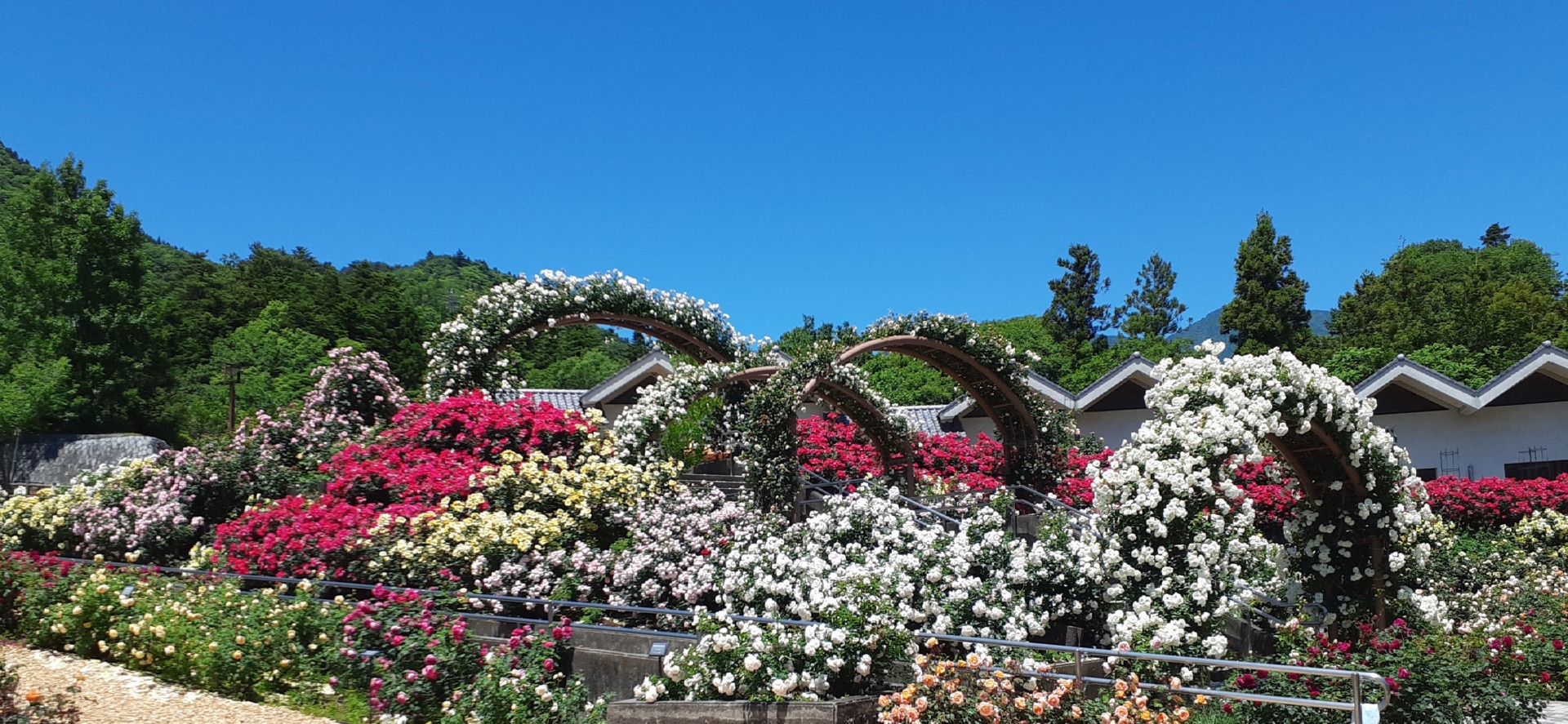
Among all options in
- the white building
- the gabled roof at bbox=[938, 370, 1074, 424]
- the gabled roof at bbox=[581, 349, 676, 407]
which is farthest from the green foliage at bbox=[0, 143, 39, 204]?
the white building

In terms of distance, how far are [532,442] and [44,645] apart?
415 cm

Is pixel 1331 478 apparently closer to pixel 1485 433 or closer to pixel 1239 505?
pixel 1239 505

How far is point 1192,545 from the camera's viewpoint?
659 cm

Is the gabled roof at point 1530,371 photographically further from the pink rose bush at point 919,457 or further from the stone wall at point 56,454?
the stone wall at point 56,454

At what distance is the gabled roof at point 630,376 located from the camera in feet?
69.6

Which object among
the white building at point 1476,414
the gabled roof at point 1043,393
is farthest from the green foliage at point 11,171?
the white building at point 1476,414

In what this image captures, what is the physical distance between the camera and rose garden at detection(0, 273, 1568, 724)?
5.57m

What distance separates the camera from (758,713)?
518 cm

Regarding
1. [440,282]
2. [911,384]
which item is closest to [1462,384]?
[911,384]

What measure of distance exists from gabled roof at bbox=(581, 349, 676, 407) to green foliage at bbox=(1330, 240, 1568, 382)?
24.1 metres

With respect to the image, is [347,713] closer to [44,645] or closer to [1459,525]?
[44,645]

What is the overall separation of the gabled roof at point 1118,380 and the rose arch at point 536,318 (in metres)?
9.11

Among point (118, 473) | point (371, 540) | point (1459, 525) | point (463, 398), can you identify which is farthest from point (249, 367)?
point (1459, 525)

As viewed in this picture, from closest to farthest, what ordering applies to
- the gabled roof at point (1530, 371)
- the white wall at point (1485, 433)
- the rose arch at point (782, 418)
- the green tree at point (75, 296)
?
the rose arch at point (782, 418), the gabled roof at point (1530, 371), the white wall at point (1485, 433), the green tree at point (75, 296)
